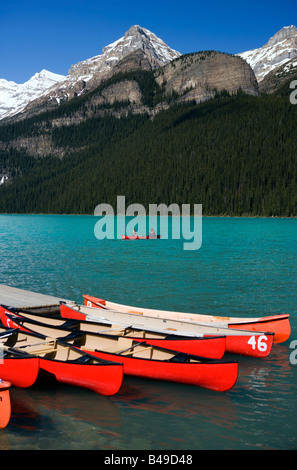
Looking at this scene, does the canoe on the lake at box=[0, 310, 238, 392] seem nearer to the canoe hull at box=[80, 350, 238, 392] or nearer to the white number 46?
the canoe hull at box=[80, 350, 238, 392]

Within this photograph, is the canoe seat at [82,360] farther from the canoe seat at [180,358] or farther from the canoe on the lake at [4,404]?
the canoe on the lake at [4,404]

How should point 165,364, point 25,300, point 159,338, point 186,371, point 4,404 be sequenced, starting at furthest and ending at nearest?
1. point 25,300
2. point 159,338
3. point 165,364
4. point 186,371
5. point 4,404

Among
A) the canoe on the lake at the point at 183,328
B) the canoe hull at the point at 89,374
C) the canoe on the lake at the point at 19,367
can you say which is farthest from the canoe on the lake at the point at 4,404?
the canoe on the lake at the point at 183,328

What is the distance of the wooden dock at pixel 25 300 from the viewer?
20.5 m

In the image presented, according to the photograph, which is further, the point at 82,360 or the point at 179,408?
the point at 82,360

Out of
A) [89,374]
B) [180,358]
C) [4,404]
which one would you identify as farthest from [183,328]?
[4,404]

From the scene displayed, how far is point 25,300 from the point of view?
70.5 feet

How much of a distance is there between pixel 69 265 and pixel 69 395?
27.6m

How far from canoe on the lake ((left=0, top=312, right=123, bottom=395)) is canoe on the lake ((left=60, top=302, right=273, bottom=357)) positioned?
318cm

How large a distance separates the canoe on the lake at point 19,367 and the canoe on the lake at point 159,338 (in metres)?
3.23

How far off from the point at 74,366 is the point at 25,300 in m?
9.97

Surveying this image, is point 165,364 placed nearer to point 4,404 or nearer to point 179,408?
point 179,408

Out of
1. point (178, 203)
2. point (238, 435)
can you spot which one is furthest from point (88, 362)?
point (178, 203)

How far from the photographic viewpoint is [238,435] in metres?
10.3
